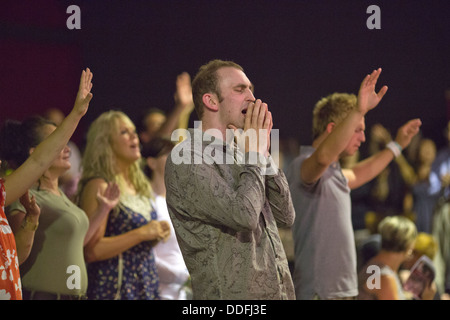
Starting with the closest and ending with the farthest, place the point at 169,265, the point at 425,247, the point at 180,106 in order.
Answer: the point at 169,265 → the point at 180,106 → the point at 425,247

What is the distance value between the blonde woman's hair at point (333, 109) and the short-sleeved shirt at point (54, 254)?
51.9 inches

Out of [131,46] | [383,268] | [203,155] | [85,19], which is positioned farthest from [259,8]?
[203,155]

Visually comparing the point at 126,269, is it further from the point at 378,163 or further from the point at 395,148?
the point at 395,148

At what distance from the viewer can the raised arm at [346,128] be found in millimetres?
2895

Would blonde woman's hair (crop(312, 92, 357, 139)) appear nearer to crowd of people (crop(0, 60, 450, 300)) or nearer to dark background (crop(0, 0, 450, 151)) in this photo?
crowd of people (crop(0, 60, 450, 300))

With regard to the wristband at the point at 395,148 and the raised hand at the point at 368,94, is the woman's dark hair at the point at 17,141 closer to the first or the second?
the raised hand at the point at 368,94

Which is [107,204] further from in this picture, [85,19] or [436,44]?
[436,44]

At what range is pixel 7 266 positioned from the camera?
227 cm

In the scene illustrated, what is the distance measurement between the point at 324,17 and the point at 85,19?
179 centimetres

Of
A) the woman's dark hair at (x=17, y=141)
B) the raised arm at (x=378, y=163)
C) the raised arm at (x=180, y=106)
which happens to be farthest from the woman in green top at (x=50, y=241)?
the raised arm at (x=378, y=163)

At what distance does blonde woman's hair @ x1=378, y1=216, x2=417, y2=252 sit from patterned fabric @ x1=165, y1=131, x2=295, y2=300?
5.47 ft

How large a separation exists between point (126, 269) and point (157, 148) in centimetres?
77

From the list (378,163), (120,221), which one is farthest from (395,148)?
(120,221)

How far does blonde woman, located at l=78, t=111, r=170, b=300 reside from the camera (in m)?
3.43
